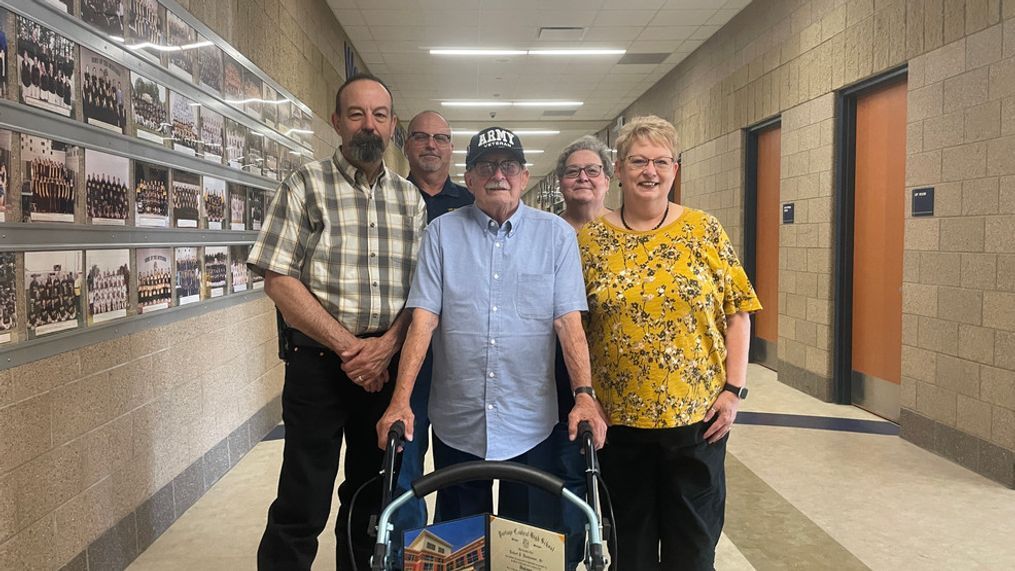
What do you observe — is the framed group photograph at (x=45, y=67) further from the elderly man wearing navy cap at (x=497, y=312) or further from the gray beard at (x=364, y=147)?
the elderly man wearing navy cap at (x=497, y=312)

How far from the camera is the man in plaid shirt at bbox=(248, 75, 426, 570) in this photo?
2068 millimetres

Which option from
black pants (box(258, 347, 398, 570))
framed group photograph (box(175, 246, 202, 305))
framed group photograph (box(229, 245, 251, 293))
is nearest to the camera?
black pants (box(258, 347, 398, 570))

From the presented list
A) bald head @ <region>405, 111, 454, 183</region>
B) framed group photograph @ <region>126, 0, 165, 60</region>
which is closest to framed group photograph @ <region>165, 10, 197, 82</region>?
framed group photograph @ <region>126, 0, 165, 60</region>

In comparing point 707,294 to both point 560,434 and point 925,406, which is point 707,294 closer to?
point 560,434

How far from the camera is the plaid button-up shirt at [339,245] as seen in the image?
6.84 feet

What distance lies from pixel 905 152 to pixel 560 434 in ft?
12.6

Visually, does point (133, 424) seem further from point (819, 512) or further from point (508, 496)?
point (819, 512)

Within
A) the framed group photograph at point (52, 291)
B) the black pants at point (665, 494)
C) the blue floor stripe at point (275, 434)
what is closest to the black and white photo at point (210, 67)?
the framed group photograph at point (52, 291)

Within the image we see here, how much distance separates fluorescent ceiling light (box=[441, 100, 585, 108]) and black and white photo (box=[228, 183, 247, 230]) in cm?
781

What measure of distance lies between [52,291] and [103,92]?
0.76m

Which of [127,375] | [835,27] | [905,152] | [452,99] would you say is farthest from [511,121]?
[127,375]

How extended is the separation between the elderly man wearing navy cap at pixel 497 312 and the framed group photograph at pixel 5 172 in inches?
45.7

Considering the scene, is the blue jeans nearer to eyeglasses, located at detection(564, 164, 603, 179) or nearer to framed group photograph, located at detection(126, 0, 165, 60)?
eyeglasses, located at detection(564, 164, 603, 179)

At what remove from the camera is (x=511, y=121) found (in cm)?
1352
